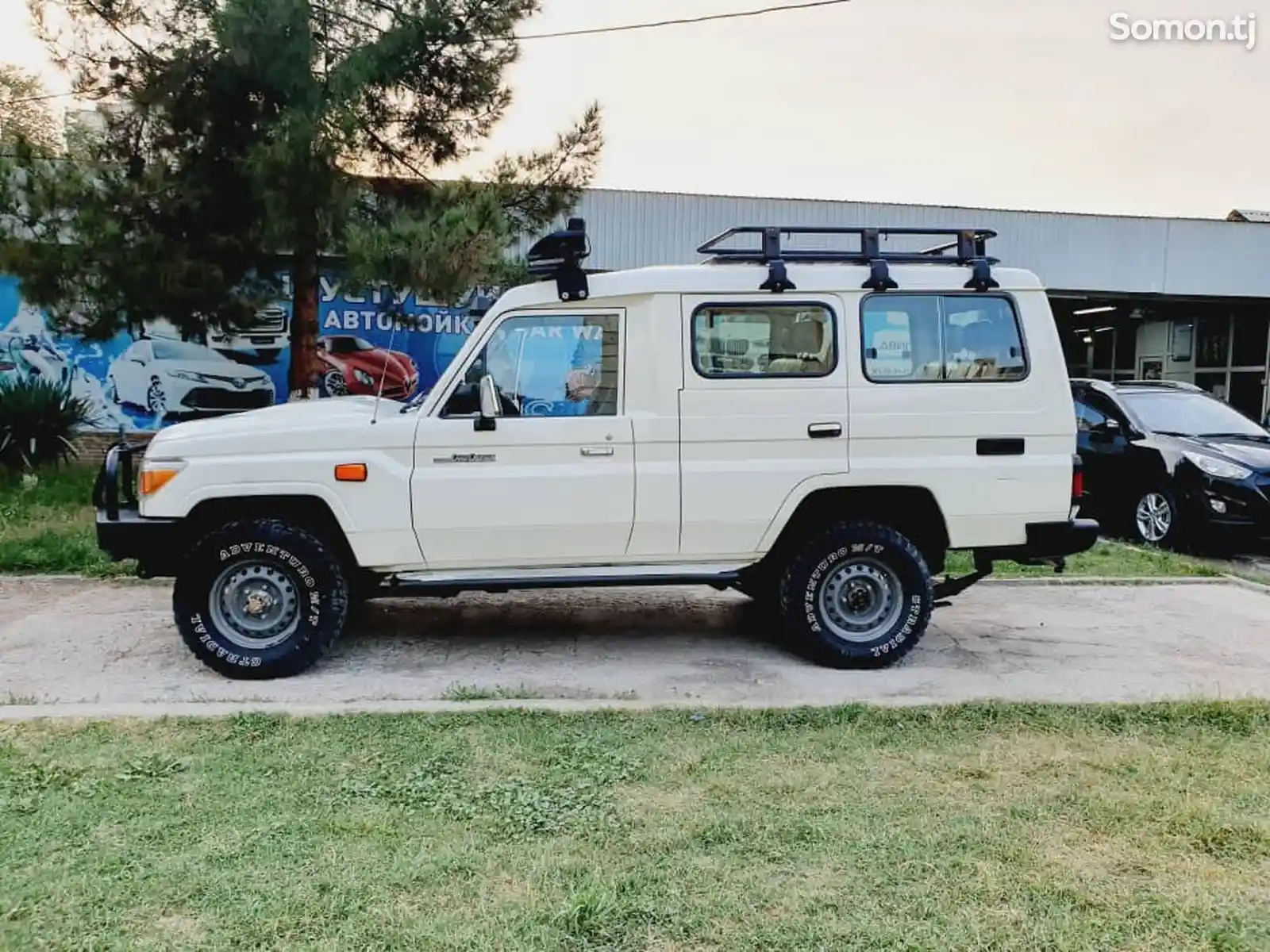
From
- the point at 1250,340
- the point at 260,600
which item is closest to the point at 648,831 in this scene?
the point at 260,600

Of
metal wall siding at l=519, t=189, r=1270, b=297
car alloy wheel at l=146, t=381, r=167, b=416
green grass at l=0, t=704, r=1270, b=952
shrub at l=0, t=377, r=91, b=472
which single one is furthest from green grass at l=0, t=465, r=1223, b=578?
metal wall siding at l=519, t=189, r=1270, b=297

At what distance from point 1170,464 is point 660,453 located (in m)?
6.90

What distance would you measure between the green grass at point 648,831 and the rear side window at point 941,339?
191cm

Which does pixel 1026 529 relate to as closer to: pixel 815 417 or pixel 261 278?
pixel 815 417

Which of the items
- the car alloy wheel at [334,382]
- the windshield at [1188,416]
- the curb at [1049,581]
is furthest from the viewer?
the car alloy wheel at [334,382]

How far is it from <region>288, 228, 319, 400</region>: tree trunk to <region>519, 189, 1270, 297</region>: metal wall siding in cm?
510

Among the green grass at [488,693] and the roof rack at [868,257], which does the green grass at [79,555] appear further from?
the green grass at [488,693]

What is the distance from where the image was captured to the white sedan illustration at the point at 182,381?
16031 millimetres

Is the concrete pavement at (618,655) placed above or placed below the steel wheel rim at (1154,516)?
below

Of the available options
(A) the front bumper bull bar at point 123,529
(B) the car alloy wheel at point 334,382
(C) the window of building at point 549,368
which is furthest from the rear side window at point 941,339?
(B) the car alloy wheel at point 334,382

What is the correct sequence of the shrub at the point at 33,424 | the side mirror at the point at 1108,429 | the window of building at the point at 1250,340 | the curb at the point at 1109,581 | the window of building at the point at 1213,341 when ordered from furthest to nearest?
the window of building at the point at 1213,341, the window of building at the point at 1250,340, the shrub at the point at 33,424, the side mirror at the point at 1108,429, the curb at the point at 1109,581

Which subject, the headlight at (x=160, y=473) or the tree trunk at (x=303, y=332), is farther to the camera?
the tree trunk at (x=303, y=332)

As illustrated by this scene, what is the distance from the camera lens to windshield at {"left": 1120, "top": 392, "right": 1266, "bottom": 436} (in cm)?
1047

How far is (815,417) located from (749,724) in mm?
1802
